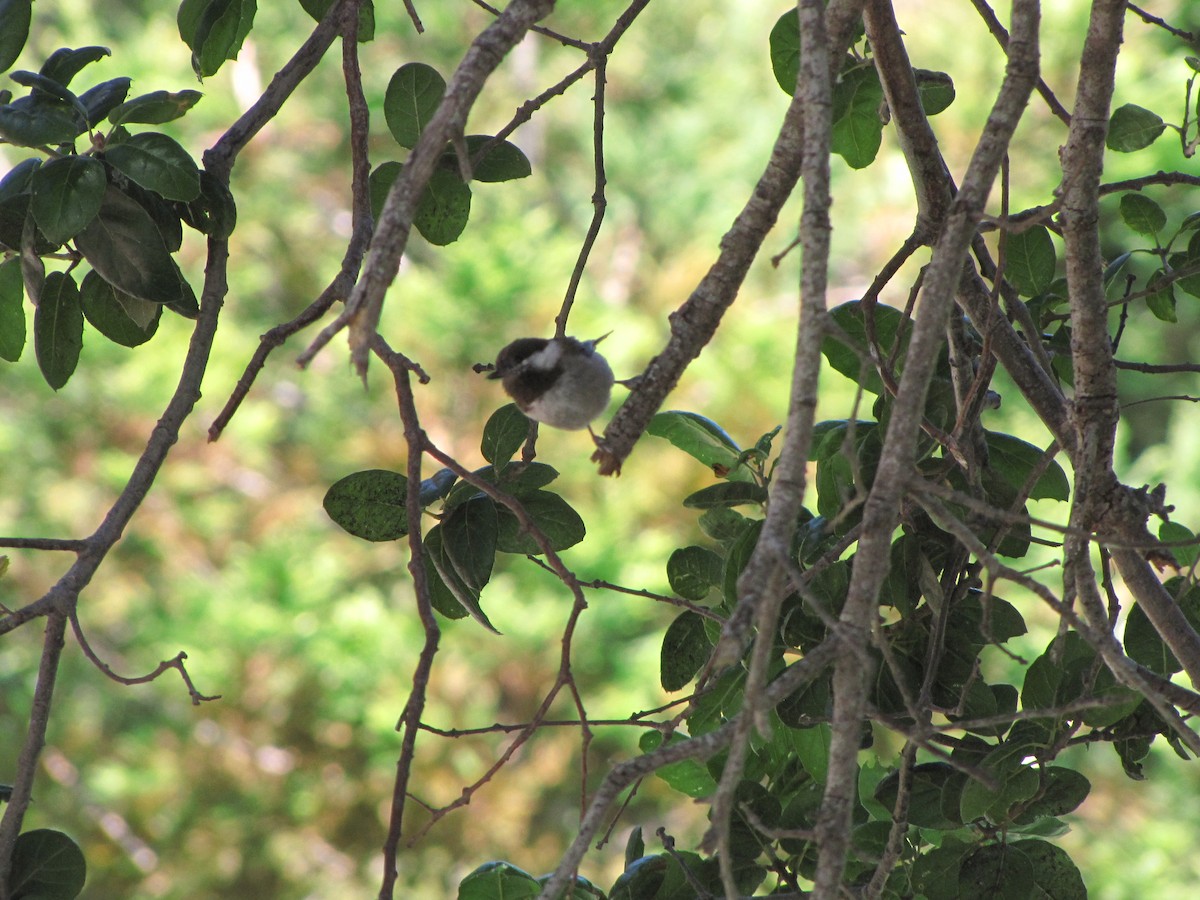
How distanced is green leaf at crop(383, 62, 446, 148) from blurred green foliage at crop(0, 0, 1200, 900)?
2183 mm

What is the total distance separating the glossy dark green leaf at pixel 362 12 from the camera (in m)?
0.99

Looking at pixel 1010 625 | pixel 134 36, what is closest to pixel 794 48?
pixel 1010 625

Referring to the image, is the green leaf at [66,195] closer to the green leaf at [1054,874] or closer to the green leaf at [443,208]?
the green leaf at [443,208]

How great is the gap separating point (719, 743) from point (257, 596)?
294cm

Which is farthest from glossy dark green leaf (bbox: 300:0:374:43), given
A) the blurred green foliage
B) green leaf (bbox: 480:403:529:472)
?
the blurred green foliage

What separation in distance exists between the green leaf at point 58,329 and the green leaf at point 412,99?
0.28 metres

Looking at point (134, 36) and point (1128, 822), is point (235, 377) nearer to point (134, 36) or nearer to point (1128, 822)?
point (134, 36)

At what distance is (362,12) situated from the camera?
99 centimetres

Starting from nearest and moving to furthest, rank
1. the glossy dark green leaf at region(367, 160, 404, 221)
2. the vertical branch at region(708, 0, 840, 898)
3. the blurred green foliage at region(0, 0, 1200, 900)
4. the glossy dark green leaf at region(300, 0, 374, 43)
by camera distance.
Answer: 1. the vertical branch at region(708, 0, 840, 898)
2. the glossy dark green leaf at region(367, 160, 404, 221)
3. the glossy dark green leaf at region(300, 0, 374, 43)
4. the blurred green foliage at region(0, 0, 1200, 900)

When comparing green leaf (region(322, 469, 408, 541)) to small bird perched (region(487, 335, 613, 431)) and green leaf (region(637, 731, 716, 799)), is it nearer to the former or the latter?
small bird perched (region(487, 335, 613, 431))

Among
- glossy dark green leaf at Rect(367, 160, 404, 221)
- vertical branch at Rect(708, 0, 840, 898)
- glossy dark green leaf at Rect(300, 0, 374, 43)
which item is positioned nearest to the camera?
vertical branch at Rect(708, 0, 840, 898)

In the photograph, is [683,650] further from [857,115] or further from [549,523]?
[857,115]

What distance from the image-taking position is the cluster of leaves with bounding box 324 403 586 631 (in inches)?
29.8

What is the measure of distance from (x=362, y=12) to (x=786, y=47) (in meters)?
0.38
